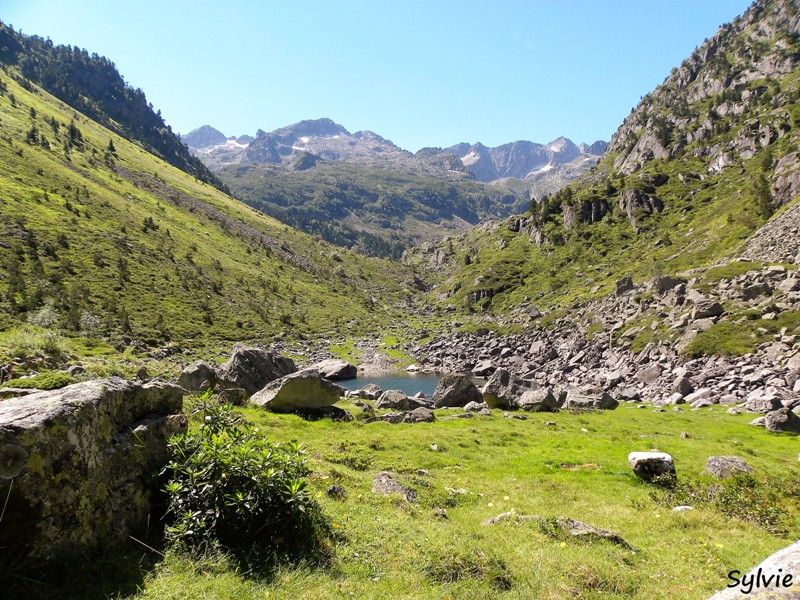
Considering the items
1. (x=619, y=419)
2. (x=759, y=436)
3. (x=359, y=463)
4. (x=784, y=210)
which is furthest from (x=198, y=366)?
(x=784, y=210)

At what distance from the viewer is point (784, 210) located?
231 ft

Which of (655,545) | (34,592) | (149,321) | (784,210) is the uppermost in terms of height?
(784,210)

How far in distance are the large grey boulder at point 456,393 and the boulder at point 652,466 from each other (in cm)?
2385

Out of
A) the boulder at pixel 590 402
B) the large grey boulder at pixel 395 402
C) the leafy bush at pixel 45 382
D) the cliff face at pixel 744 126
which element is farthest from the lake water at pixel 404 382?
the cliff face at pixel 744 126

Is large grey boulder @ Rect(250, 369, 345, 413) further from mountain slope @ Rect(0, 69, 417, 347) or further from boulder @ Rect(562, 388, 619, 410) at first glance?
mountain slope @ Rect(0, 69, 417, 347)

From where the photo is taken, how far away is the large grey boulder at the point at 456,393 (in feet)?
142

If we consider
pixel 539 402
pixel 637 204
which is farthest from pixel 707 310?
pixel 637 204

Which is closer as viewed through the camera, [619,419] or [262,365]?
[619,419]

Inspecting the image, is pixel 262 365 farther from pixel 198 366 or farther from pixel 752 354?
pixel 752 354

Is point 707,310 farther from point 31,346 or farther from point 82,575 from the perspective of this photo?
point 31,346

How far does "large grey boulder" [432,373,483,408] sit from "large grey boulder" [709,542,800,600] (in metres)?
36.5

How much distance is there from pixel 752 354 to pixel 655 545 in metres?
38.8

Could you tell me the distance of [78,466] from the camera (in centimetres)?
765

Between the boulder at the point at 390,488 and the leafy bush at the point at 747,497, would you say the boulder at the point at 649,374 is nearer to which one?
the leafy bush at the point at 747,497
